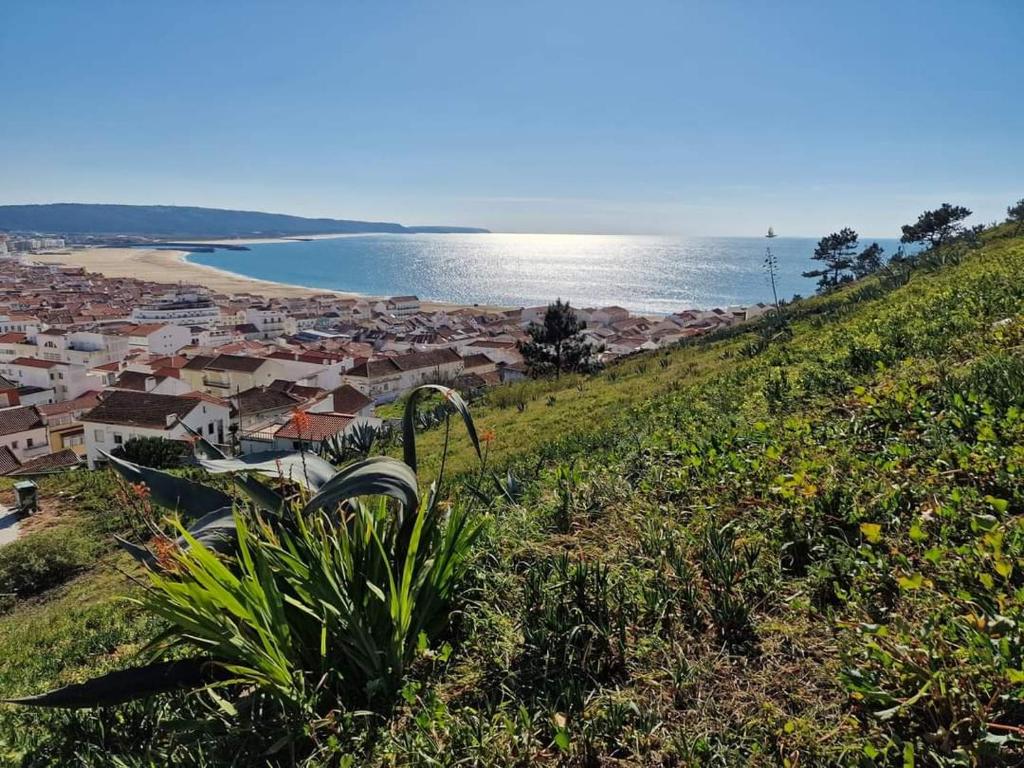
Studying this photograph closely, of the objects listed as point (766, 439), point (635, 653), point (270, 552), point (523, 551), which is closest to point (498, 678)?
point (635, 653)

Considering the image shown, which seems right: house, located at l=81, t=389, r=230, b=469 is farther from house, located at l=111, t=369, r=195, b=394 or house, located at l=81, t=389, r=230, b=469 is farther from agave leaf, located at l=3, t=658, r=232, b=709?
agave leaf, located at l=3, t=658, r=232, b=709

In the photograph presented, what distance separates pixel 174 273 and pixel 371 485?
161543mm

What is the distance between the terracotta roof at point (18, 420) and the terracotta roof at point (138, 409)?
6024 mm

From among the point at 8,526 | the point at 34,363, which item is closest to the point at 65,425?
the point at 34,363

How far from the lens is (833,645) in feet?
7.48

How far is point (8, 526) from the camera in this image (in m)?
11.0

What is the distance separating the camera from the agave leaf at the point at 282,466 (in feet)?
10.6

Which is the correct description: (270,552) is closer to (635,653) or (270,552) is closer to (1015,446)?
(635,653)

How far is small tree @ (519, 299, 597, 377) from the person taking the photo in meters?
28.8

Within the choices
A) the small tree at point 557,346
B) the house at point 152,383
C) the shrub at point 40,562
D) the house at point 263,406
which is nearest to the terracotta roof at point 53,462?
the house at point 263,406

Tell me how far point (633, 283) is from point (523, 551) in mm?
140423

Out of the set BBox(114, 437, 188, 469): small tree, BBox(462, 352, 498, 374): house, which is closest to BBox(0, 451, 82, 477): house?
BBox(114, 437, 188, 469): small tree

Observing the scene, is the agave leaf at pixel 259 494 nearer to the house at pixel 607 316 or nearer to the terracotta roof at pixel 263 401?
the terracotta roof at pixel 263 401

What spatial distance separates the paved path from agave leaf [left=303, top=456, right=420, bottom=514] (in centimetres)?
1030
